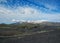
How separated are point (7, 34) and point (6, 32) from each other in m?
0.35

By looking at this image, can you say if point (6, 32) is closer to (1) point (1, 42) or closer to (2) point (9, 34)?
(2) point (9, 34)

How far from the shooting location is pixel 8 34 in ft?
66.2

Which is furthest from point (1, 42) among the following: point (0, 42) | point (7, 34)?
point (7, 34)

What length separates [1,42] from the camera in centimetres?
1382

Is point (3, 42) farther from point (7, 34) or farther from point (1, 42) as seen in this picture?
point (7, 34)

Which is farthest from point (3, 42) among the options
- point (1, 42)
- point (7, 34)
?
point (7, 34)

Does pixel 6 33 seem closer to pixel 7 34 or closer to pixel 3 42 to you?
pixel 7 34

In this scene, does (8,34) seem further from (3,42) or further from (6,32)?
(3,42)

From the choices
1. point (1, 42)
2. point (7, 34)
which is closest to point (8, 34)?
point (7, 34)

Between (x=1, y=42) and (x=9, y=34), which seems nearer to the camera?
(x=1, y=42)

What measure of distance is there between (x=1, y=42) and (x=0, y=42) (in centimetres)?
12

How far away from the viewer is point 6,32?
20375 millimetres

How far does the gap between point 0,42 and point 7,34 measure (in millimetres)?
6446

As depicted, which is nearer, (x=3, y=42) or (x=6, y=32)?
(x=3, y=42)
